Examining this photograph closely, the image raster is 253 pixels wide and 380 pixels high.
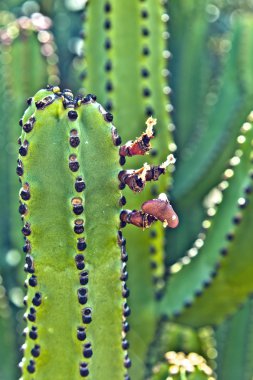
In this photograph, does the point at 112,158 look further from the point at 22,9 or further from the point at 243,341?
the point at 22,9

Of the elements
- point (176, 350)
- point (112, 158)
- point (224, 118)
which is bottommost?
point (176, 350)

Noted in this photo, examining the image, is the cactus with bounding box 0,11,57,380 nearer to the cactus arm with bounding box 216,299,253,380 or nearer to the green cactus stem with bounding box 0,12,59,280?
the green cactus stem with bounding box 0,12,59,280

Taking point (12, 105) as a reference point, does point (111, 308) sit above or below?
below

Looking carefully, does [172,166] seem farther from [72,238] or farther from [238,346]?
[72,238]

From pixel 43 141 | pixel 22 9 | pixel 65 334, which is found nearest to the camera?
pixel 43 141

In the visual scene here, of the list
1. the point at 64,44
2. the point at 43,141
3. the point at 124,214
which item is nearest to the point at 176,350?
the point at 124,214

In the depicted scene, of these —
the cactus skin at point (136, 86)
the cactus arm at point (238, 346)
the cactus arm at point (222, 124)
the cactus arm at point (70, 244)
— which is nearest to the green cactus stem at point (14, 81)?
the cactus skin at point (136, 86)
